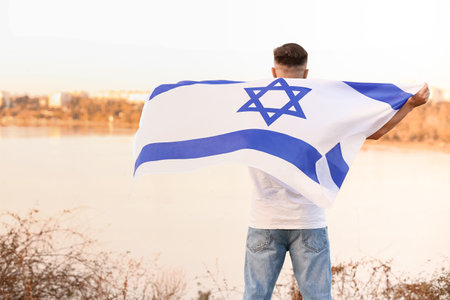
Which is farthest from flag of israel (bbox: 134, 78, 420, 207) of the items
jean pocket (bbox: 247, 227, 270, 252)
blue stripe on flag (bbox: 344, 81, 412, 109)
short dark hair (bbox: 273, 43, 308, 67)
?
jean pocket (bbox: 247, 227, 270, 252)

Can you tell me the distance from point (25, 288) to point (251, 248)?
218 cm

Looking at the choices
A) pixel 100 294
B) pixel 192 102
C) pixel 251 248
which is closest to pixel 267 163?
pixel 251 248

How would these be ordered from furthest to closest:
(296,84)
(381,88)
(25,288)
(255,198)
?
1. (25,288)
2. (381,88)
3. (296,84)
4. (255,198)

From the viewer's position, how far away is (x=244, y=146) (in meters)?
2.74

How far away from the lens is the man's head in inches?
105

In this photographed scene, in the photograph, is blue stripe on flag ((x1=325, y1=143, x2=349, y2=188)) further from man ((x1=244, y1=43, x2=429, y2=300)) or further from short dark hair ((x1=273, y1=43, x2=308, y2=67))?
short dark hair ((x1=273, y1=43, x2=308, y2=67))

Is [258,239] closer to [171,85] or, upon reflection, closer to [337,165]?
[337,165]

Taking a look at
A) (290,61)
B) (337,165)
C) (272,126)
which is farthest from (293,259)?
(290,61)

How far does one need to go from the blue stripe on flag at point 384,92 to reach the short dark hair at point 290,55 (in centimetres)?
47

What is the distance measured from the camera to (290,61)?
271 centimetres

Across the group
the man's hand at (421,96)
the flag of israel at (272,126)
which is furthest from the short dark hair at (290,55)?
the man's hand at (421,96)

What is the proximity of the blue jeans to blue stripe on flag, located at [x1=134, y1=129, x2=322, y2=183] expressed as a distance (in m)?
0.26

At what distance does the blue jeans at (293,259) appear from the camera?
2.60 meters

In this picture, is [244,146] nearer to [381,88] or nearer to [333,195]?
[333,195]
